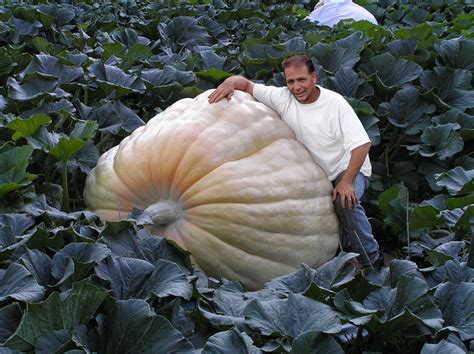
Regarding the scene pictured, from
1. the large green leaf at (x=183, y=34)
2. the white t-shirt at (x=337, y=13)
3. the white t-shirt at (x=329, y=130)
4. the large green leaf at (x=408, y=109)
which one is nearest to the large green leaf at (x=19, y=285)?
the white t-shirt at (x=329, y=130)

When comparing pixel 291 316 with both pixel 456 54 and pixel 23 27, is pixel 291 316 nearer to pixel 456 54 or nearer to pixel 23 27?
pixel 456 54

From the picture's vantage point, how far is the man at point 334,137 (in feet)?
10.7

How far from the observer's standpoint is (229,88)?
3.41 metres

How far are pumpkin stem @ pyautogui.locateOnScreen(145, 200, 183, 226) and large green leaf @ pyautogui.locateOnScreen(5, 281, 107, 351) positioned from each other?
106cm

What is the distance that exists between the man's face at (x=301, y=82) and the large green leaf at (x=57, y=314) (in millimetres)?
1687

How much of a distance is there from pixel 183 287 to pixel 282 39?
12.8ft

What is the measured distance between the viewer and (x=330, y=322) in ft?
6.59

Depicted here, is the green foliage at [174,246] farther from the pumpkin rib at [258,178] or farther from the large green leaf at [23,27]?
the pumpkin rib at [258,178]

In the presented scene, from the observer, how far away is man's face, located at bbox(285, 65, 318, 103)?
133 inches

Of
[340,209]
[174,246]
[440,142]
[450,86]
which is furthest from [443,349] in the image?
[450,86]

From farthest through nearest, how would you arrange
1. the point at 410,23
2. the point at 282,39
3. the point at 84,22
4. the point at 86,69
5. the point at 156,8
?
the point at 410,23 < the point at 156,8 < the point at 84,22 < the point at 282,39 < the point at 86,69

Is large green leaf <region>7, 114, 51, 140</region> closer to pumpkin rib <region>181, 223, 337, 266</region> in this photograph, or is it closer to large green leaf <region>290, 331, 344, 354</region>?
pumpkin rib <region>181, 223, 337, 266</region>

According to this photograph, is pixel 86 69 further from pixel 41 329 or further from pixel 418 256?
pixel 41 329

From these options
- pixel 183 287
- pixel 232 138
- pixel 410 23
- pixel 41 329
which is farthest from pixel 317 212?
pixel 410 23
